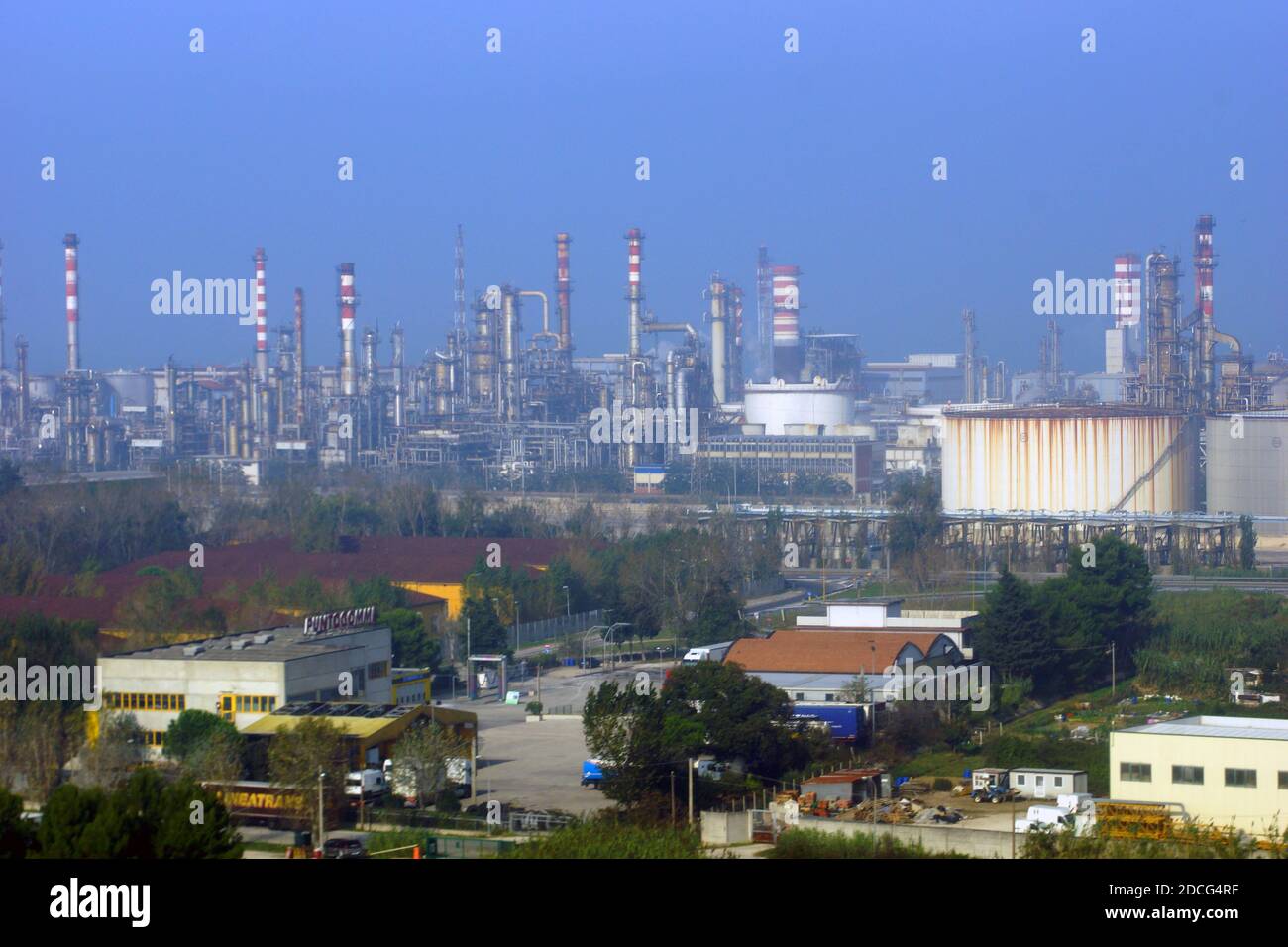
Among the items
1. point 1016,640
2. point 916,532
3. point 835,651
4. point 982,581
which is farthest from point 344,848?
point 916,532

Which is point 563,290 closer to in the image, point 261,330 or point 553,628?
point 261,330

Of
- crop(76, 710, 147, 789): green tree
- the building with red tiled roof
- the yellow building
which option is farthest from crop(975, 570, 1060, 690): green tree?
crop(76, 710, 147, 789): green tree

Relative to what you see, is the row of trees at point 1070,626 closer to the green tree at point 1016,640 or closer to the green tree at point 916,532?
the green tree at point 1016,640

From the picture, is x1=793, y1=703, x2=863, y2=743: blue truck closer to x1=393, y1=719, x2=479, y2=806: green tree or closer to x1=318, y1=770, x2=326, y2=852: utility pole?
x1=393, y1=719, x2=479, y2=806: green tree

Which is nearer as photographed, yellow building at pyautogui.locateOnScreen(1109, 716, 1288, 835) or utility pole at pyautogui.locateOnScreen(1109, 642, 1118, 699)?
yellow building at pyautogui.locateOnScreen(1109, 716, 1288, 835)

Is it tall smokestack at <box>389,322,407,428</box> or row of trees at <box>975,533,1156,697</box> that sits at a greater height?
tall smokestack at <box>389,322,407,428</box>

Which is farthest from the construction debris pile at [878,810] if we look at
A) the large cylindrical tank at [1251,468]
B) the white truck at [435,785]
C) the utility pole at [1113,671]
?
the large cylindrical tank at [1251,468]
